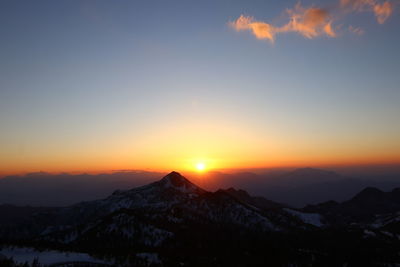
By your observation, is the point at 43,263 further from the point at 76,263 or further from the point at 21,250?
the point at 21,250

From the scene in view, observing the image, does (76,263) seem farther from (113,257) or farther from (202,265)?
(202,265)

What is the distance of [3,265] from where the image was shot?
157 m

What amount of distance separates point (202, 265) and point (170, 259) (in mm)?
20291

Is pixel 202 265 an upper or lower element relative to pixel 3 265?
lower

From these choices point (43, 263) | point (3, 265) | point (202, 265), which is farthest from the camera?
point (202, 265)

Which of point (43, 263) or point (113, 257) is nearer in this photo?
point (43, 263)

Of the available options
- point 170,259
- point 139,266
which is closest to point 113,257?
point 139,266

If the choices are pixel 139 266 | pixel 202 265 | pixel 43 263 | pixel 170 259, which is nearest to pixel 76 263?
pixel 43 263

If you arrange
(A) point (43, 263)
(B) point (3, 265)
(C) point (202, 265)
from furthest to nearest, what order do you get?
(C) point (202, 265) < (A) point (43, 263) < (B) point (3, 265)

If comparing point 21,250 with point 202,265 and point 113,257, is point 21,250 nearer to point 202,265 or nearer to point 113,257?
point 113,257

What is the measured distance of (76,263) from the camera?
180 m

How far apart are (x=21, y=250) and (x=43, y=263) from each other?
32.1m

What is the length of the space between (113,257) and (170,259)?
3490 cm

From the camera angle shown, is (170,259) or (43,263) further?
(170,259)
